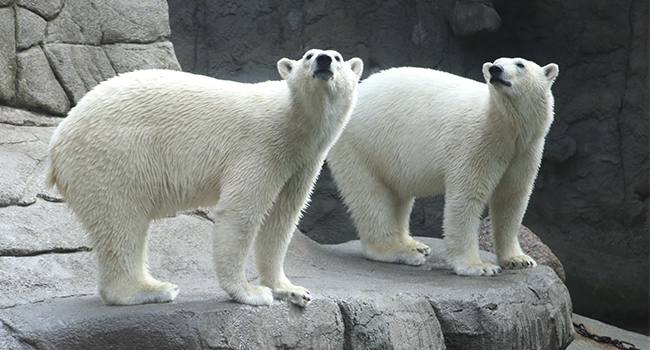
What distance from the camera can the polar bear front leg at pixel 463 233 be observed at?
493 cm

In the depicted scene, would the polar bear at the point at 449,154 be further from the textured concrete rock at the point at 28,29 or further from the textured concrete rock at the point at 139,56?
the textured concrete rock at the point at 28,29

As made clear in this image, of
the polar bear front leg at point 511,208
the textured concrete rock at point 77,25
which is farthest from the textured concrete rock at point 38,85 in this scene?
the polar bear front leg at point 511,208

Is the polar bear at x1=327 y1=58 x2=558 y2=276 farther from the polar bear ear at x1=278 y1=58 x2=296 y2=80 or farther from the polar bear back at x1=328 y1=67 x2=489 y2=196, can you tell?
the polar bear ear at x1=278 y1=58 x2=296 y2=80

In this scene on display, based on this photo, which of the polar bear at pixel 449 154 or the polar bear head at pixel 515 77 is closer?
the polar bear head at pixel 515 77

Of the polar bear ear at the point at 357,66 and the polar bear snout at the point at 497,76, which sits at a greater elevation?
the polar bear ear at the point at 357,66

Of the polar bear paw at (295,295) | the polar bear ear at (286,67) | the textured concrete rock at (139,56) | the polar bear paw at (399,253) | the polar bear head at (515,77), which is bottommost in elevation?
the polar bear paw at (399,253)

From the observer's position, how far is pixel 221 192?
3.37 metres

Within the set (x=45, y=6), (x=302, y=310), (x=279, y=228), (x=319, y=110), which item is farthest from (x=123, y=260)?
(x=45, y=6)

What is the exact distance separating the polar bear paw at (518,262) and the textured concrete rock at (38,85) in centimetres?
411

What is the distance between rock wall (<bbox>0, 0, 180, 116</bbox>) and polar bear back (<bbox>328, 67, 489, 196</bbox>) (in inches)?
84.9

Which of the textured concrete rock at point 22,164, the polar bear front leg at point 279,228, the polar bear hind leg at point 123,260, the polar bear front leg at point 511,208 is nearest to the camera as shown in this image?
the polar bear hind leg at point 123,260

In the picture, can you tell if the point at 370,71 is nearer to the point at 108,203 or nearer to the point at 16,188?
the point at 16,188

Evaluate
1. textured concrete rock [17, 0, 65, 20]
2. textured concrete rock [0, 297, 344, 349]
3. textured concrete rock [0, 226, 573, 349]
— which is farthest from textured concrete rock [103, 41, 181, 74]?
textured concrete rock [0, 297, 344, 349]

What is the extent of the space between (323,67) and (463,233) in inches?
92.4
